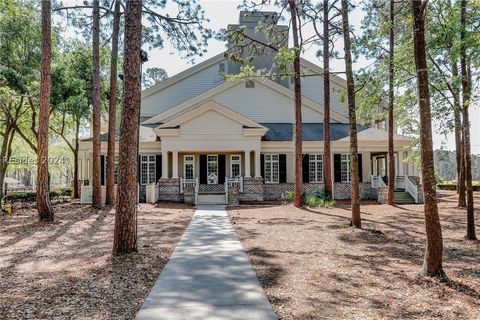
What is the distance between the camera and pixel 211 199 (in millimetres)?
20250

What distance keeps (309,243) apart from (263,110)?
16.9m

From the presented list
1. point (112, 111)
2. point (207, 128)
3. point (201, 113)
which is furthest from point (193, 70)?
point (112, 111)

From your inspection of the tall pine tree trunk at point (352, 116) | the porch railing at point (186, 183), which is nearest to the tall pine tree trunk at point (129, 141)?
the tall pine tree trunk at point (352, 116)

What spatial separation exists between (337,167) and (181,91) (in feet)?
41.2

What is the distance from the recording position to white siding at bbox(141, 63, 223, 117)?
25766 millimetres

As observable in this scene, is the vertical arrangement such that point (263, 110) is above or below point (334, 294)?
above

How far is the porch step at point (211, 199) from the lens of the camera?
2008 centimetres

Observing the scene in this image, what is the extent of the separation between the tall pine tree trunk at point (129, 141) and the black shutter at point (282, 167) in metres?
15.9

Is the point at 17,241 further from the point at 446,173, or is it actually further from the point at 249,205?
the point at 446,173

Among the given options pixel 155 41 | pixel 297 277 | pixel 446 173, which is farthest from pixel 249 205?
pixel 446 173

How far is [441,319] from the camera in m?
4.18

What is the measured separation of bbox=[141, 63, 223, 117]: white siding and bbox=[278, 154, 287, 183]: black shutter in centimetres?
788

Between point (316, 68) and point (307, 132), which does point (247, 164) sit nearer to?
point (307, 132)

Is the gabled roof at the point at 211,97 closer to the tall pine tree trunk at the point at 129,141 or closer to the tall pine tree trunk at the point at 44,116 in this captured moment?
the tall pine tree trunk at the point at 44,116
